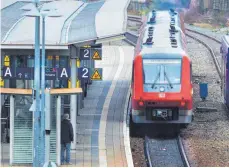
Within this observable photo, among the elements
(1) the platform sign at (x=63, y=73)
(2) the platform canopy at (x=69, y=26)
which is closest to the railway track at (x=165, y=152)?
(1) the platform sign at (x=63, y=73)

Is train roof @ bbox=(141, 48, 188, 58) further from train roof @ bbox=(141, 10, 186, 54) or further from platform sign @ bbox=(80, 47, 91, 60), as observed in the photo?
platform sign @ bbox=(80, 47, 91, 60)

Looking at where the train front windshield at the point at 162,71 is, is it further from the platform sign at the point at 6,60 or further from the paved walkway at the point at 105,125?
the platform sign at the point at 6,60

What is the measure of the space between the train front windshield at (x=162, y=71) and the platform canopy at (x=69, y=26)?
1383 millimetres

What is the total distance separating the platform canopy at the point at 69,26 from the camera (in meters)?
20.4

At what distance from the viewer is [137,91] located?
23.7 meters

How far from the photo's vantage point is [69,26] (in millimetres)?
23906

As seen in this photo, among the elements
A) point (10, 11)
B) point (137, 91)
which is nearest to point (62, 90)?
point (137, 91)

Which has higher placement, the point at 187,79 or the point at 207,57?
the point at 187,79

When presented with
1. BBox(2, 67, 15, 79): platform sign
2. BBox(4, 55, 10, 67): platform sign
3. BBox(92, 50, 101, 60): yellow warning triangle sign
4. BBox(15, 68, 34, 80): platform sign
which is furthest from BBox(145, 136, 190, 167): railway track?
BBox(4, 55, 10, 67): platform sign

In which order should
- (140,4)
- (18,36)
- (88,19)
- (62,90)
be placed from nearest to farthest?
(62,90) < (18,36) < (88,19) < (140,4)

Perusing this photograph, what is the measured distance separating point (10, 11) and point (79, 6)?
4.49m

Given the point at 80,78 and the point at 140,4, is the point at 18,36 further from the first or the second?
the point at 140,4

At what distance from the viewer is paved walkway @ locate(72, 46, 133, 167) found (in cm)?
2042

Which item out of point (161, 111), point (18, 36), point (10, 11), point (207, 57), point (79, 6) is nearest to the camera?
point (18, 36)
